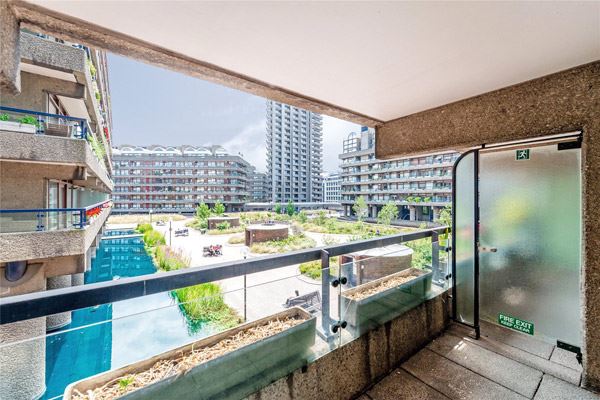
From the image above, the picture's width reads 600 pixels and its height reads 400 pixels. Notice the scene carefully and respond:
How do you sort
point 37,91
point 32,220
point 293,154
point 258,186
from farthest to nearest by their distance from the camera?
point 258,186
point 293,154
point 37,91
point 32,220

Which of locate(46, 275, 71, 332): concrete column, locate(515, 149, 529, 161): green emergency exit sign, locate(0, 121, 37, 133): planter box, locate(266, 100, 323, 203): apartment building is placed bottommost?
locate(46, 275, 71, 332): concrete column

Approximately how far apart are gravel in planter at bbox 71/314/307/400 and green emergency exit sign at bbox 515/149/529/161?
2588mm

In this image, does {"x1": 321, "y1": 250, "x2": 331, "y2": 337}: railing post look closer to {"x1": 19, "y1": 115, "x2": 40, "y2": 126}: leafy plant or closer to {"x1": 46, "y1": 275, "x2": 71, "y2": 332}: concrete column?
{"x1": 19, "y1": 115, "x2": 40, "y2": 126}: leafy plant

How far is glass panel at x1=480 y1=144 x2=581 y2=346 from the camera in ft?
7.38

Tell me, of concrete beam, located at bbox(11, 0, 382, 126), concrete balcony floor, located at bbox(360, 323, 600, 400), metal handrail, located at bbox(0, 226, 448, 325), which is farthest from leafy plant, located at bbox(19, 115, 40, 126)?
concrete balcony floor, located at bbox(360, 323, 600, 400)

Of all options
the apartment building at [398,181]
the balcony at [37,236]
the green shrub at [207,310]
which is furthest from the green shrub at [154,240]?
the apartment building at [398,181]

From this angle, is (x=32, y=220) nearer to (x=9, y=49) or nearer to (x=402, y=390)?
(x=9, y=49)

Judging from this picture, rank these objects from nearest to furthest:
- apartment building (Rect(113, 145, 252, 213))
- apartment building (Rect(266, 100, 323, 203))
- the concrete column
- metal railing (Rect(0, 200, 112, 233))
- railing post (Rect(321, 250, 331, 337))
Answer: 1. railing post (Rect(321, 250, 331, 337))
2. metal railing (Rect(0, 200, 112, 233))
3. the concrete column
4. apartment building (Rect(113, 145, 252, 213))
5. apartment building (Rect(266, 100, 323, 203))

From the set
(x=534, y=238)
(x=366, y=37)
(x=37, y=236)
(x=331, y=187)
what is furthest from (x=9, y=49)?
(x=331, y=187)

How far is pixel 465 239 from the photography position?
2.98m

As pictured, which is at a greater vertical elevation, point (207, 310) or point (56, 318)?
point (207, 310)

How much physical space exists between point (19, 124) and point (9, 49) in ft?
18.2

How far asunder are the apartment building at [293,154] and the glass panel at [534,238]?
70390 millimetres

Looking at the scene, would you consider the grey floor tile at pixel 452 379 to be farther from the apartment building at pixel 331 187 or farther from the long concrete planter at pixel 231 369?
the apartment building at pixel 331 187
